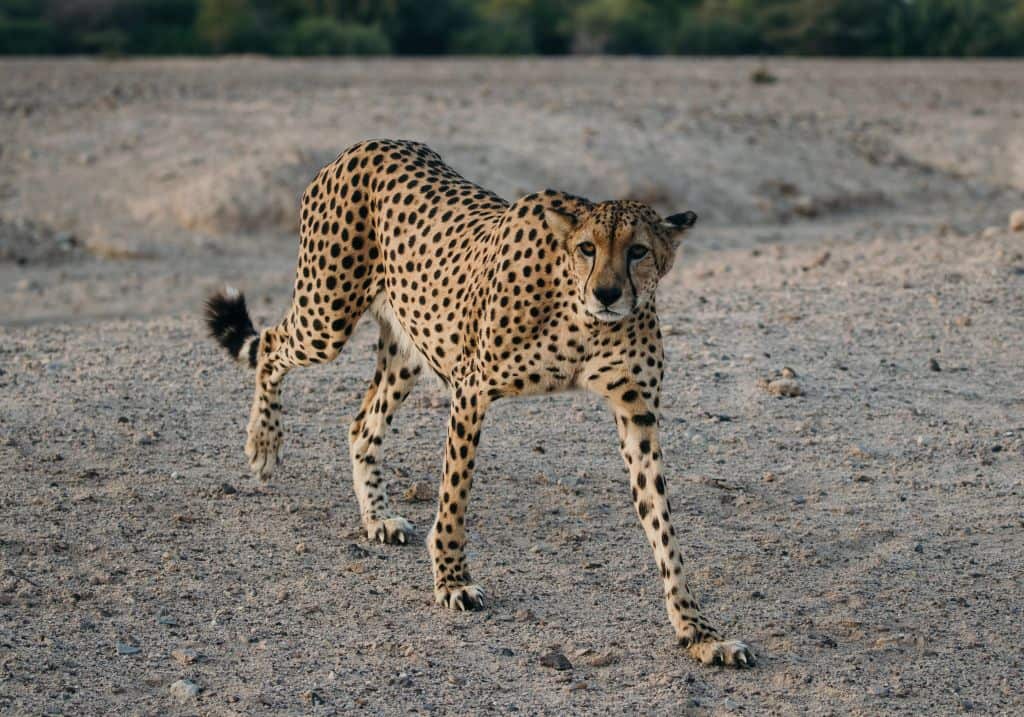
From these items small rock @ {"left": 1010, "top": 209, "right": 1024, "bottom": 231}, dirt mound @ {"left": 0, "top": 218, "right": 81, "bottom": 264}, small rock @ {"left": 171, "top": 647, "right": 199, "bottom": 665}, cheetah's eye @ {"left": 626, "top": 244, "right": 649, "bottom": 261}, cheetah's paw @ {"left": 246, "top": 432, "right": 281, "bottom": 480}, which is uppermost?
cheetah's eye @ {"left": 626, "top": 244, "right": 649, "bottom": 261}

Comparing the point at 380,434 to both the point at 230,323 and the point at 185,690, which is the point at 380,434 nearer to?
the point at 230,323

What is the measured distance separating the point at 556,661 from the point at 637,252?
1149 millimetres

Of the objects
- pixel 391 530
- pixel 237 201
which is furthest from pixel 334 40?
pixel 391 530

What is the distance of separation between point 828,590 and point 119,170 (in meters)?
8.89

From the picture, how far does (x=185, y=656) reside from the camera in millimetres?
4398

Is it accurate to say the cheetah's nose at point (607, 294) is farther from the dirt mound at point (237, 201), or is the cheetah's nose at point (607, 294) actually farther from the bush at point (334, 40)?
the bush at point (334, 40)

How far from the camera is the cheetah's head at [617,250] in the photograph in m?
4.23

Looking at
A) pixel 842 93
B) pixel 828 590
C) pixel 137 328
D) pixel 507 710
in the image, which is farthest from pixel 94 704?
pixel 842 93

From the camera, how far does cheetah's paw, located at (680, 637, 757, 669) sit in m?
4.39

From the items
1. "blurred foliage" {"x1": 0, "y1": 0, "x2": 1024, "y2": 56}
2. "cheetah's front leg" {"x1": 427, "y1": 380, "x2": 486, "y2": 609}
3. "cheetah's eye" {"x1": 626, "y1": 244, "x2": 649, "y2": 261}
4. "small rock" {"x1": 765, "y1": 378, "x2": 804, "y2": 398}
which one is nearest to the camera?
"cheetah's eye" {"x1": 626, "y1": 244, "x2": 649, "y2": 261}

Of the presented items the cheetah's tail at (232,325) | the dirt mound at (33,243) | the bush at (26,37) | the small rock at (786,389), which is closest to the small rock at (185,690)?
the cheetah's tail at (232,325)

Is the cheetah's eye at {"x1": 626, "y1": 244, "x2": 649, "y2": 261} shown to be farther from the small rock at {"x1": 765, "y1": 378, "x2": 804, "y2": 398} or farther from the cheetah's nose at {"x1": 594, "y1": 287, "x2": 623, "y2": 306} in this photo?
the small rock at {"x1": 765, "y1": 378, "x2": 804, "y2": 398}

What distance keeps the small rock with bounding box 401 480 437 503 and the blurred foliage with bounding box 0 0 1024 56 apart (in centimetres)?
1835

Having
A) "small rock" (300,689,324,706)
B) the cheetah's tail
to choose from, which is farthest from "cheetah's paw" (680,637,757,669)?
the cheetah's tail
